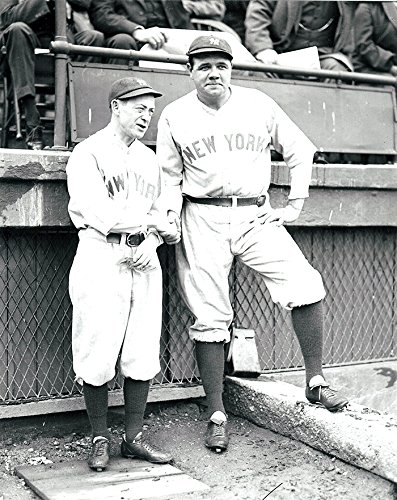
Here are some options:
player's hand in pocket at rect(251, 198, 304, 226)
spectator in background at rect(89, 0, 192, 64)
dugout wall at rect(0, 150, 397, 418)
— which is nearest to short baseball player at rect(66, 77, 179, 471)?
dugout wall at rect(0, 150, 397, 418)

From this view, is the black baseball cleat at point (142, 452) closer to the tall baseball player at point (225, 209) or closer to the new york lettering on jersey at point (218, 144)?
the tall baseball player at point (225, 209)

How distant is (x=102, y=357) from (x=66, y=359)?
2.89 ft

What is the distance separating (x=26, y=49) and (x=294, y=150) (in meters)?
2.06

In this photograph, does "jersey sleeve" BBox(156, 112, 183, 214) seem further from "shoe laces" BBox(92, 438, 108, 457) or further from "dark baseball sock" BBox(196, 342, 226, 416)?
"shoe laces" BBox(92, 438, 108, 457)

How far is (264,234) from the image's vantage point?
16.3 feet

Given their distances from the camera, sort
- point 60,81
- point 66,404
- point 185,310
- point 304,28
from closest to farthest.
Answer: point 66,404
point 60,81
point 185,310
point 304,28

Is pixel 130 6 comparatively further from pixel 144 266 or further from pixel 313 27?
pixel 144 266

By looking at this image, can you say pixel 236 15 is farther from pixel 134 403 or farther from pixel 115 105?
pixel 134 403

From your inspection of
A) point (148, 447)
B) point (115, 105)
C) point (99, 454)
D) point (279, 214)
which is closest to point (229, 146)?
point (279, 214)

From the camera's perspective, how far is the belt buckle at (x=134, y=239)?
177 inches

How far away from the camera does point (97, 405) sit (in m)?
4.56

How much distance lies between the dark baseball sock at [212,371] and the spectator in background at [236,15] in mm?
4010

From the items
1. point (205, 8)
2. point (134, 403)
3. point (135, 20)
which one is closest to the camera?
point (134, 403)

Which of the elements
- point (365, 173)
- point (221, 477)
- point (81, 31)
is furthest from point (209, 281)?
point (81, 31)
